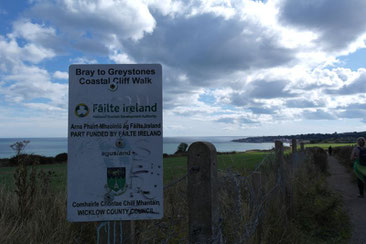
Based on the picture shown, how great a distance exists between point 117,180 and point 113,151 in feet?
0.75

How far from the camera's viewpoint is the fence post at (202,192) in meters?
2.48

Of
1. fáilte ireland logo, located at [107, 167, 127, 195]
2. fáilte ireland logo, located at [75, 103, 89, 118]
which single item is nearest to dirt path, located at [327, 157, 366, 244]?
fáilte ireland logo, located at [107, 167, 127, 195]

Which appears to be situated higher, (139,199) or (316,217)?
(139,199)

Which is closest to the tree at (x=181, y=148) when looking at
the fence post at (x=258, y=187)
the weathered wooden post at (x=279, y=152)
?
the weathered wooden post at (x=279, y=152)

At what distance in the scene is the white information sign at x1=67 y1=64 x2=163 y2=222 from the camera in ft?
8.46

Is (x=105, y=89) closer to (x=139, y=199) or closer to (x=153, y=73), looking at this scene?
(x=153, y=73)

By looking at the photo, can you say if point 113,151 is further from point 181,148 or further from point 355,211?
point 181,148

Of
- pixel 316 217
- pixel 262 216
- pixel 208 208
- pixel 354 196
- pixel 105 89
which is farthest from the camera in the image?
pixel 354 196

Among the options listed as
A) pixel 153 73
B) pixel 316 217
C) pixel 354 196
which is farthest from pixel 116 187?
pixel 354 196

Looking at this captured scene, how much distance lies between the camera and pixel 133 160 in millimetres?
2600

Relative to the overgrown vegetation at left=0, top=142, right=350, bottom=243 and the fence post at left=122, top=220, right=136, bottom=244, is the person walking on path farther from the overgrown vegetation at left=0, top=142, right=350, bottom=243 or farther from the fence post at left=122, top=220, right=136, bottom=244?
the fence post at left=122, top=220, right=136, bottom=244

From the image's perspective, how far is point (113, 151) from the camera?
258 centimetres

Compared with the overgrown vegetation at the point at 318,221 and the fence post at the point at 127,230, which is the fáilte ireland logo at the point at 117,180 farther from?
the overgrown vegetation at the point at 318,221

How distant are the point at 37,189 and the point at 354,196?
30.3ft
